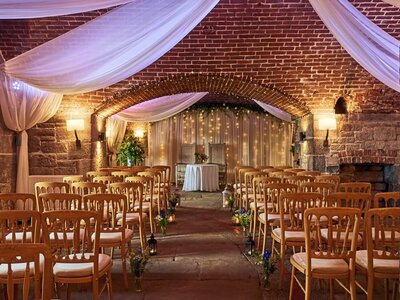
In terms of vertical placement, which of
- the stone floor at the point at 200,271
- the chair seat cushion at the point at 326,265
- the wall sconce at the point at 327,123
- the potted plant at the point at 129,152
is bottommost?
the stone floor at the point at 200,271

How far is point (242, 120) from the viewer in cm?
1340

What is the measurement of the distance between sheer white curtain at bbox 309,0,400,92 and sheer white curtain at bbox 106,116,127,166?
269 inches

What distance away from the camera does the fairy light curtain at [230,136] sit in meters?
13.4

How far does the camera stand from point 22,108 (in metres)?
6.15

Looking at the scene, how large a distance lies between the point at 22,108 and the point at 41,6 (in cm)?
268

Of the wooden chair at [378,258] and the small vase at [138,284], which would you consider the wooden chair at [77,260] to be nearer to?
the small vase at [138,284]

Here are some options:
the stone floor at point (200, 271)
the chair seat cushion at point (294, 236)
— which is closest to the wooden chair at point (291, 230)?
the chair seat cushion at point (294, 236)

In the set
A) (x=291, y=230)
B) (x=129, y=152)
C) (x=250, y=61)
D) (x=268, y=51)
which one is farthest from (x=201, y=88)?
(x=291, y=230)

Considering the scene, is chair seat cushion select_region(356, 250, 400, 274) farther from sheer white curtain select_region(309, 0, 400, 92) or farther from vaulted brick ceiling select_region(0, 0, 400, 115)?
vaulted brick ceiling select_region(0, 0, 400, 115)

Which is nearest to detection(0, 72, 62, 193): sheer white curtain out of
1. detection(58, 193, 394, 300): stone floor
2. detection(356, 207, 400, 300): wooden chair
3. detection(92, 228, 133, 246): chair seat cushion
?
detection(58, 193, 394, 300): stone floor

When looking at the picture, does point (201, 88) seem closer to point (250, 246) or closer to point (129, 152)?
point (129, 152)

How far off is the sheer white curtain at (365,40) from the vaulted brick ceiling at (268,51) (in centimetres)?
216

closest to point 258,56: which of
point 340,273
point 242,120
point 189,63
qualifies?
point 189,63

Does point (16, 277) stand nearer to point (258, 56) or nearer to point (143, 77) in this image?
point (143, 77)
